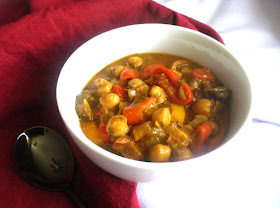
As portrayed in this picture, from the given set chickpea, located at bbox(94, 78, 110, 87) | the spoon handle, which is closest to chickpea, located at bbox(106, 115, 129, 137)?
chickpea, located at bbox(94, 78, 110, 87)

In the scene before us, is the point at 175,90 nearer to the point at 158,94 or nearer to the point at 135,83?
the point at 158,94

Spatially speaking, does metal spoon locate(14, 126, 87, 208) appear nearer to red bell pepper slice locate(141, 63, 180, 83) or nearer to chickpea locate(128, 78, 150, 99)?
chickpea locate(128, 78, 150, 99)

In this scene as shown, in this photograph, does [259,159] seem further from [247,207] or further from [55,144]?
[55,144]

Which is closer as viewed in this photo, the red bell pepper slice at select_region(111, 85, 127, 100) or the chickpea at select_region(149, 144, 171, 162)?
the chickpea at select_region(149, 144, 171, 162)

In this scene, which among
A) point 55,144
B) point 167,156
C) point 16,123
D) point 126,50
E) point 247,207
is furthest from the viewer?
point 126,50

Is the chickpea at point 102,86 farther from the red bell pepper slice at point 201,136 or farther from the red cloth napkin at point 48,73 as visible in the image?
the red bell pepper slice at point 201,136

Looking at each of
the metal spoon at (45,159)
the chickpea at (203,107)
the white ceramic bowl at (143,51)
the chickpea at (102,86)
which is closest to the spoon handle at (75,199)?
the metal spoon at (45,159)

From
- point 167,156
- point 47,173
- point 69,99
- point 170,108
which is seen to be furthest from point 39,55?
point 167,156
